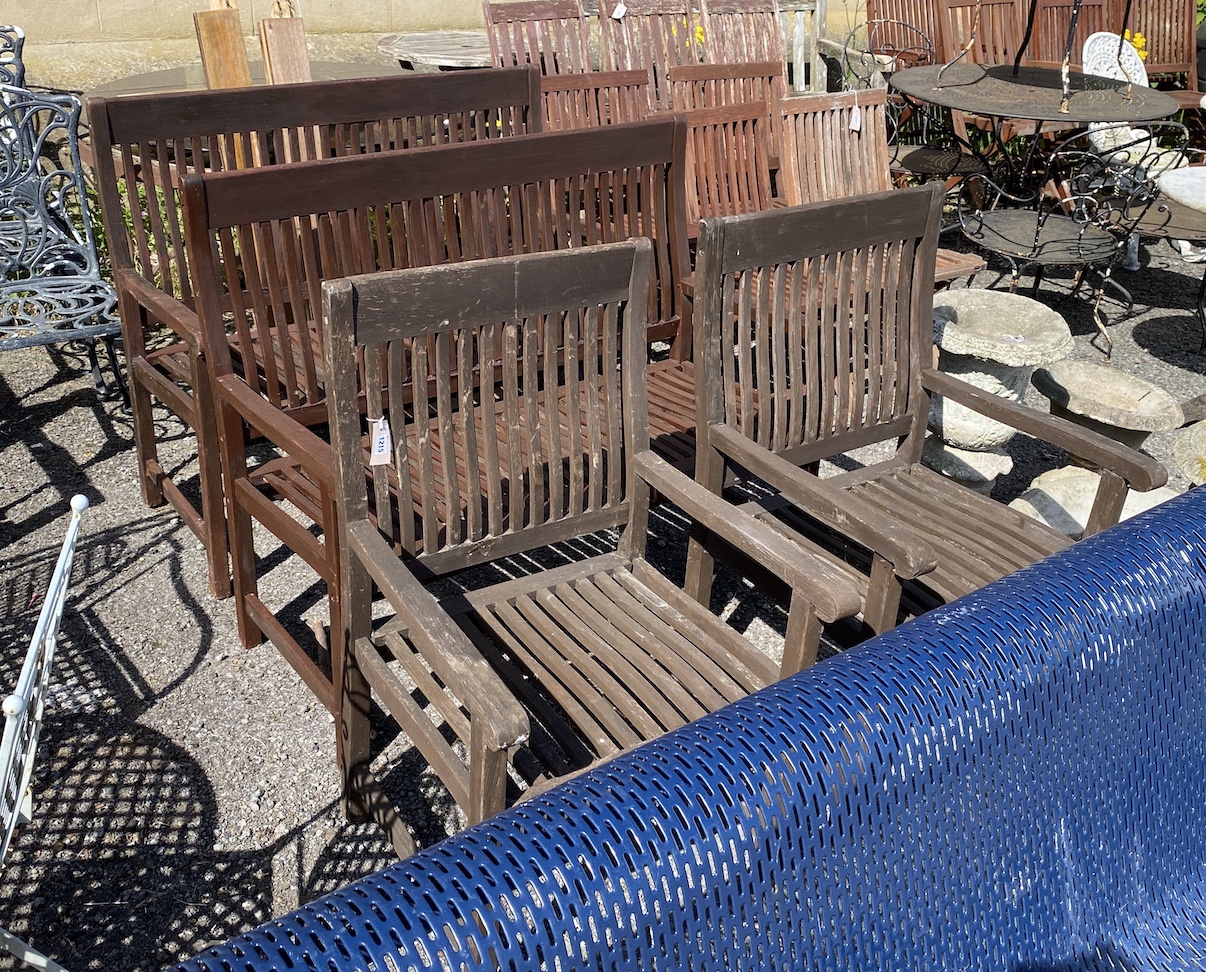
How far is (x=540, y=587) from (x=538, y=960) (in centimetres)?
146

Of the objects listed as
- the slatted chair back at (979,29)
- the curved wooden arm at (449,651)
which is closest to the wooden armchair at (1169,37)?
the slatted chair back at (979,29)

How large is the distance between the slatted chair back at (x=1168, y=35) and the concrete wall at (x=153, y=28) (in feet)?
16.2

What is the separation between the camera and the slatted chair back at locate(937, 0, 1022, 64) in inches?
291

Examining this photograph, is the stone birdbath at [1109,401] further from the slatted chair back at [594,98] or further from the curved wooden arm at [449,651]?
the curved wooden arm at [449,651]

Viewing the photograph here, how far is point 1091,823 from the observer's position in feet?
5.07

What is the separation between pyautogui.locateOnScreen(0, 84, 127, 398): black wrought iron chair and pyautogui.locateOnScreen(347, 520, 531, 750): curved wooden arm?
75.8 inches

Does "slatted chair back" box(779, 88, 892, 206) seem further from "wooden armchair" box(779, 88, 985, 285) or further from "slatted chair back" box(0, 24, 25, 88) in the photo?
"slatted chair back" box(0, 24, 25, 88)

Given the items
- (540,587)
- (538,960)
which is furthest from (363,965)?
(540,587)

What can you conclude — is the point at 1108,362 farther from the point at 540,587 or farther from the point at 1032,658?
the point at 1032,658

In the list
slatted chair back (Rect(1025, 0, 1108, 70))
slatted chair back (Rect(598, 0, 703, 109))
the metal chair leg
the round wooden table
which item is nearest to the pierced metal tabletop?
slatted chair back (Rect(598, 0, 703, 109))

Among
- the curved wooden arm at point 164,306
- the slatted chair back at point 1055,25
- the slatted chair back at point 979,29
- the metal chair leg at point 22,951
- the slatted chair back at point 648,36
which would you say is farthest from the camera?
the slatted chair back at point 1055,25

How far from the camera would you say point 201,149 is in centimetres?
331

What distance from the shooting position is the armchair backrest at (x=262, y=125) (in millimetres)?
3092

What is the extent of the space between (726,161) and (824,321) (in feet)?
5.79
